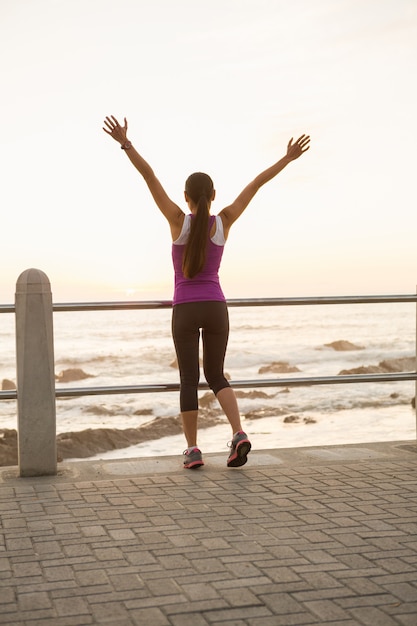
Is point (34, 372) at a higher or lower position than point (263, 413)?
higher

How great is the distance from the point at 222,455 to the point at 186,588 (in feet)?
10.5

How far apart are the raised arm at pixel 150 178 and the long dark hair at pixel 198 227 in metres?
0.13

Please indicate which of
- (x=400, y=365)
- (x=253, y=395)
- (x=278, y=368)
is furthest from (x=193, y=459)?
(x=400, y=365)

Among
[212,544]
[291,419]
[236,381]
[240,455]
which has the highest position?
[236,381]

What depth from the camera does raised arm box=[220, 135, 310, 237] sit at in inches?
254

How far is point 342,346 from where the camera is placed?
135 ft

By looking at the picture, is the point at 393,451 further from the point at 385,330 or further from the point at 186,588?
the point at 385,330

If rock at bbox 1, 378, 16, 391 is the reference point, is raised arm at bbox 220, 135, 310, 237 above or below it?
above

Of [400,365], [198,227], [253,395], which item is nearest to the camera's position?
[198,227]

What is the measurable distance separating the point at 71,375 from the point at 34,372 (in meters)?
25.8

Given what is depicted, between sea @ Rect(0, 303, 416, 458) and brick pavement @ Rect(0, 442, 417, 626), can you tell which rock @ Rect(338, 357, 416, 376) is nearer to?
sea @ Rect(0, 303, 416, 458)

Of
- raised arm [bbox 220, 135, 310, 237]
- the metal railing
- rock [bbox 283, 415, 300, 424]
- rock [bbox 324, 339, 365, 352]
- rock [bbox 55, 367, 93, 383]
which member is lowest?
rock [bbox 283, 415, 300, 424]

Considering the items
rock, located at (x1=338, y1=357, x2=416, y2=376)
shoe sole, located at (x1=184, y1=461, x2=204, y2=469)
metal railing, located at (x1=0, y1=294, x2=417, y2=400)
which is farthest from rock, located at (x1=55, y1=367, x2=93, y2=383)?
shoe sole, located at (x1=184, y1=461, x2=204, y2=469)

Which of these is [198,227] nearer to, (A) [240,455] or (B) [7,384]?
(A) [240,455]
